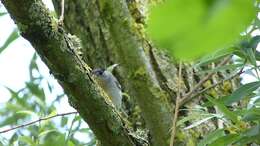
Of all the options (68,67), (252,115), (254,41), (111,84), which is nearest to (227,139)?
(252,115)

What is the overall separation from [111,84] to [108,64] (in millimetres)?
70

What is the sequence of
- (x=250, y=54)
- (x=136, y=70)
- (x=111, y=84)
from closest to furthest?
(x=250, y=54) < (x=136, y=70) < (x=111, y=84)

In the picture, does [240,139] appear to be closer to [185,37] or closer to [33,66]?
[185,37]

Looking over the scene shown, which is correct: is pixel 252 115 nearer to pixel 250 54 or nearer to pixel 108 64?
pixel 250 54

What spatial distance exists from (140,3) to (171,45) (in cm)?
161

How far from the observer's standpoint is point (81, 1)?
5.56 ft

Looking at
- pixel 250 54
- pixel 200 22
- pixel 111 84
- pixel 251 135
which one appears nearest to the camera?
pixel 200 22

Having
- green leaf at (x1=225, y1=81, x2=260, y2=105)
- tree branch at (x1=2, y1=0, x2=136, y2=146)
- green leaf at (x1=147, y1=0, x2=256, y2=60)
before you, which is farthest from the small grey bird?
green leaf at (x1=147, y1=0, x2=256, y2=60)

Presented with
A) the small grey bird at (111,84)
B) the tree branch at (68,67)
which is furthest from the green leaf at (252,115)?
the small grey bird at (111,84)

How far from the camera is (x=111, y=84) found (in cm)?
166

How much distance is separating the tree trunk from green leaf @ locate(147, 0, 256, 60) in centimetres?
72

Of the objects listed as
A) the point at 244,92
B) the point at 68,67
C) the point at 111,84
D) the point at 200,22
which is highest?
the point at 111,84

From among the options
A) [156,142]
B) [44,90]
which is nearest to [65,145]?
[156,142]

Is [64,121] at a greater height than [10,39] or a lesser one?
lesser
